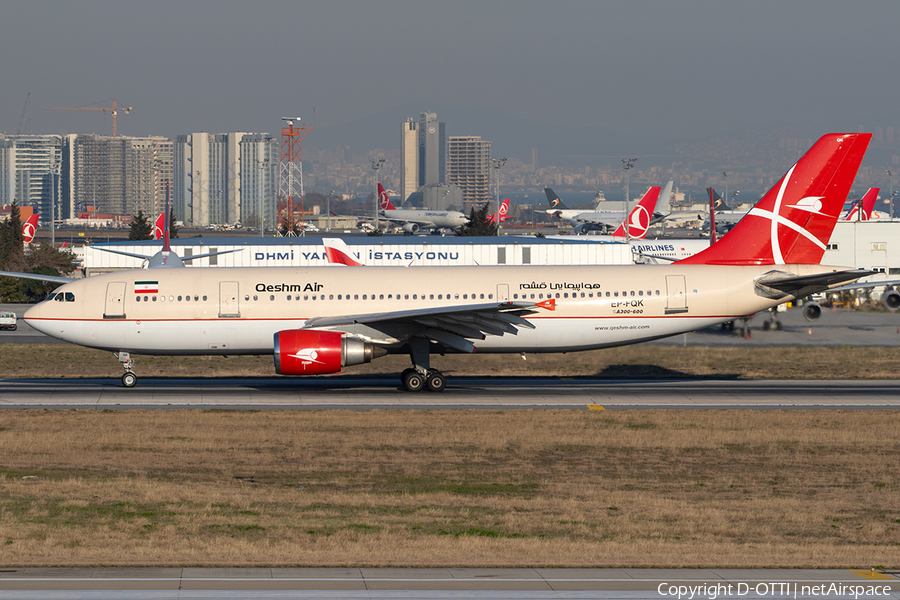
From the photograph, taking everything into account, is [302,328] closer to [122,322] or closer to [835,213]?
[122,322]

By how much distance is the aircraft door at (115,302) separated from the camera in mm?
34656

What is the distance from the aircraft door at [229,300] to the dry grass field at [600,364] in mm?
6244

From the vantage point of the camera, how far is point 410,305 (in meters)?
34.8

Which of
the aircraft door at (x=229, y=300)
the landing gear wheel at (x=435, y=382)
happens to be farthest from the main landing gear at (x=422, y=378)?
the aircraft door at (x=229, y=300)

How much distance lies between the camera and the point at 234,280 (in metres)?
35.0

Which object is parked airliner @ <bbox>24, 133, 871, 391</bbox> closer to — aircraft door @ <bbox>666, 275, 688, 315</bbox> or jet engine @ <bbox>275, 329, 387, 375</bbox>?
aircraft door @ <bbox>666, 275, 688, 315</bbox>

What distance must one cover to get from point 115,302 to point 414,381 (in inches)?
443

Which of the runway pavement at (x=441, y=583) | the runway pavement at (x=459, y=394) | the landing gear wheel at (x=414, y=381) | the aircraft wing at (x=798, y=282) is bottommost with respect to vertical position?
the runway pavement at (x=441, y=583)

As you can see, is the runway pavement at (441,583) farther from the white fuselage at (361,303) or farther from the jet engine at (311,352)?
the white fuselage at (361,303)

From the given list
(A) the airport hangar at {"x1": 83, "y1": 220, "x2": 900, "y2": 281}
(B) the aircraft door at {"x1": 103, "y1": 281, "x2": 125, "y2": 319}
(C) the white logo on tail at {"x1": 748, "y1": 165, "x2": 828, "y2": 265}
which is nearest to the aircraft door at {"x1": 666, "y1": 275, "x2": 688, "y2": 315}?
(C) the white logo on tail at {"x1": 748, "y1": 165, "x2": 828, "y2": 265}

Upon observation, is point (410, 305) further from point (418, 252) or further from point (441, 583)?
point (418, 252)

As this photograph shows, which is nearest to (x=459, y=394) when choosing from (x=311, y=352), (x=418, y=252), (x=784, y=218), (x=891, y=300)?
(x=311, y=352)

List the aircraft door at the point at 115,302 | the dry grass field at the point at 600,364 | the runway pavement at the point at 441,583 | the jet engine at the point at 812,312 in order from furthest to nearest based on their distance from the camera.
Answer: the jet engine at the point at 812,312, the dry grass field at the point at 600,364, the aircraft door at the point at 115,302, the runway pavement at the point at 441,583

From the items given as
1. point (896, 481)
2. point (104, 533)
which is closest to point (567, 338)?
point (896, 481)
